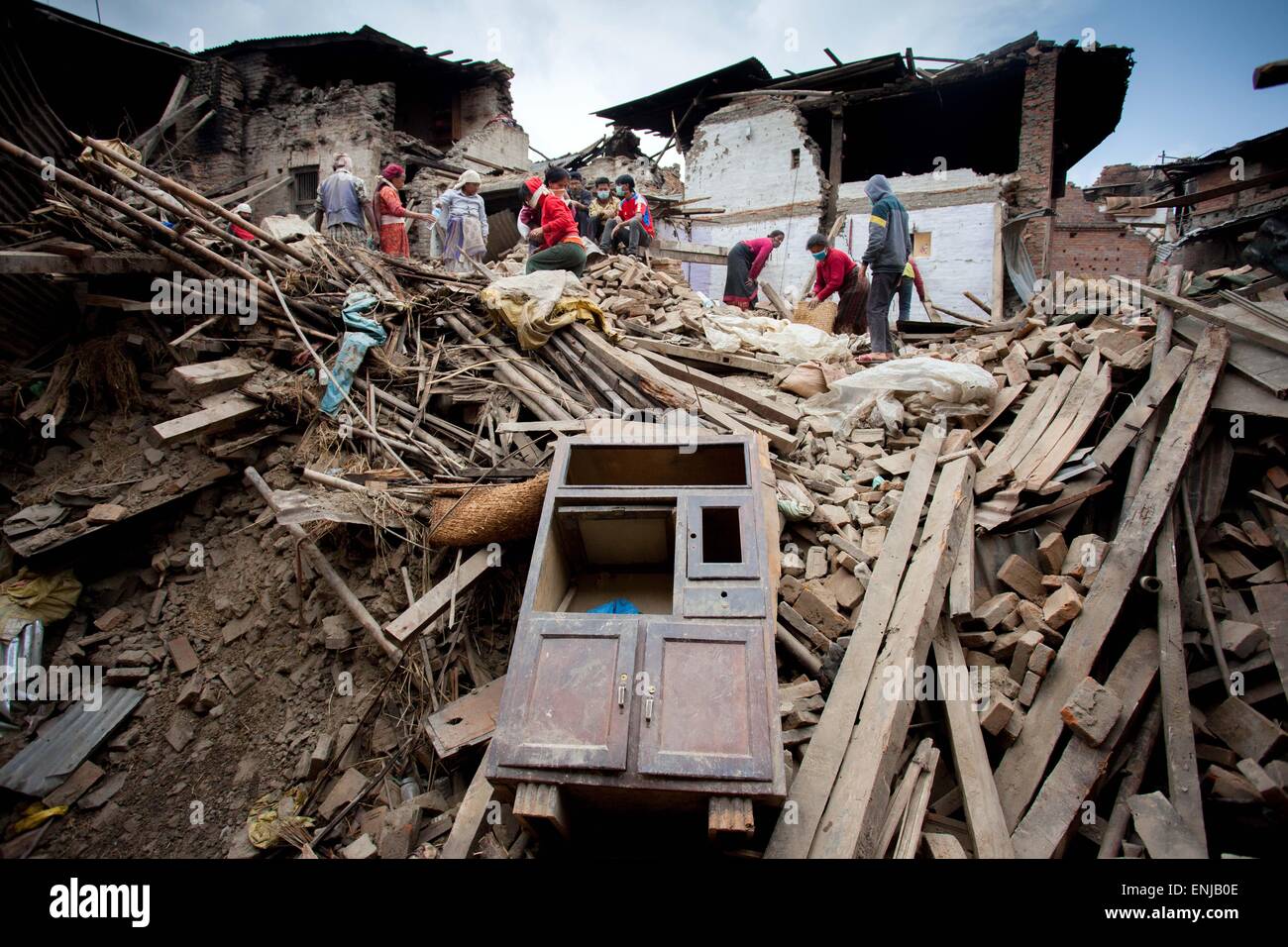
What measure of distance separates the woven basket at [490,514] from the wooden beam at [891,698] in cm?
209

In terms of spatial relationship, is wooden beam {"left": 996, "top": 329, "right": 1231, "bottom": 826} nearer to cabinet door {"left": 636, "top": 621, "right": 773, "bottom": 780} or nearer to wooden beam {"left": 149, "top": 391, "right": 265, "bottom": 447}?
cabinet door {"left": 636, "top": 621, "right": 773, "bottom": 780}

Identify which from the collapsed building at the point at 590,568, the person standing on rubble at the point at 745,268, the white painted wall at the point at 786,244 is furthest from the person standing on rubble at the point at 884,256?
the white painted wall at the point at 786,244

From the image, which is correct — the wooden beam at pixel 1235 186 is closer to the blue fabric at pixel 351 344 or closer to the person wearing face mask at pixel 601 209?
the person wearing face mask at pixel 601 209

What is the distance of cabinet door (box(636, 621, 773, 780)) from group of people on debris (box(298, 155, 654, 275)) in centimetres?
574

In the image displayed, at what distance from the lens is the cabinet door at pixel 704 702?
2.41 m

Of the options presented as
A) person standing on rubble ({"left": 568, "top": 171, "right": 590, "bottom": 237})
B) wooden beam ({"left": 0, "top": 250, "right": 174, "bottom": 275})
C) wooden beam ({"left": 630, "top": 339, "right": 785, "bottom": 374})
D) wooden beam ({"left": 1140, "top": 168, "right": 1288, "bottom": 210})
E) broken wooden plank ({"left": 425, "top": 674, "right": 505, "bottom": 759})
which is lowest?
broken wooden plank ({"left": 425, "top": 674, "right": 505, "bottom": 759})

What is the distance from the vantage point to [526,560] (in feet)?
13.8

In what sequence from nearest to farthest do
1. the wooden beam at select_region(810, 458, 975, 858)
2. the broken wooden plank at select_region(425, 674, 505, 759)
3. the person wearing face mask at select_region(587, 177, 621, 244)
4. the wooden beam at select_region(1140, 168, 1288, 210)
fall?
the wooden beam at select_region(810, 458, 975, 858) < the broken wooden plank at select_region(425, 674, 505, 759) < the wooden beam at select_region(1140, 168, 1288, 210) < the person wearing face mask at select_region(587, 177, 621, 244)

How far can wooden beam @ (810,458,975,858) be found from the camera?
2.75 m

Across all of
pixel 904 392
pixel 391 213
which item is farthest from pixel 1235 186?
pixel 391 213

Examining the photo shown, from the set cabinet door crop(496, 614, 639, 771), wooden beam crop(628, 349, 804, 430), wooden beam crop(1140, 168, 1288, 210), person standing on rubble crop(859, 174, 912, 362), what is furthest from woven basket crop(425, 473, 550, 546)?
wooden beam crop(1140, 168, 1288, 210)

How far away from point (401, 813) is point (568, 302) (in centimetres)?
458
